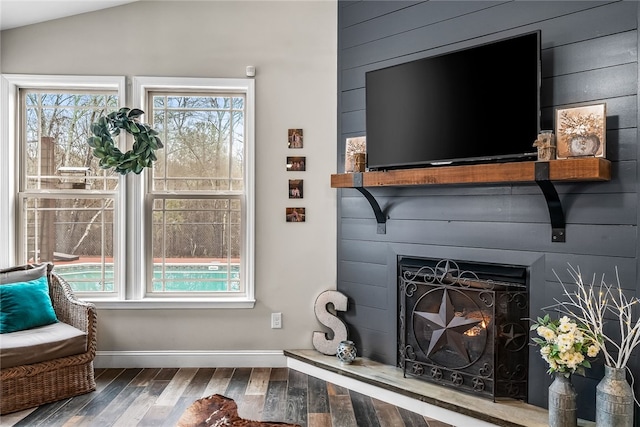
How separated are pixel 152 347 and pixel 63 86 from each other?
6.84 feet

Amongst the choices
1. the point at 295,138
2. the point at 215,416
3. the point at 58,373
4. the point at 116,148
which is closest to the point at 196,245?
the point at 116,148

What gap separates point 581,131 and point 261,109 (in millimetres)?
2169

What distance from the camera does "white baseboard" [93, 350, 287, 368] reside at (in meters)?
3.55

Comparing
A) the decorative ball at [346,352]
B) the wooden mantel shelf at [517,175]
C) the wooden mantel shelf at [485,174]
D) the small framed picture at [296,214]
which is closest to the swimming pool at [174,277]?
the small framed picture at [296,214]

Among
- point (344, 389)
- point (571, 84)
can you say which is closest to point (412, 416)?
point (344, 389)

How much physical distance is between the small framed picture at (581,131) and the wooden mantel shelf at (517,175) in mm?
88

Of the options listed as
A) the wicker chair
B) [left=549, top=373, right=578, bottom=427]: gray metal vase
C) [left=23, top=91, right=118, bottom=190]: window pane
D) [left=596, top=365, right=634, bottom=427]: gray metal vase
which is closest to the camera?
[left=596, top=365, right=634, bottom=427]: gray metal vase

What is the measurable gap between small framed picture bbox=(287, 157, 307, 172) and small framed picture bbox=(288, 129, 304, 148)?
3.9 inches

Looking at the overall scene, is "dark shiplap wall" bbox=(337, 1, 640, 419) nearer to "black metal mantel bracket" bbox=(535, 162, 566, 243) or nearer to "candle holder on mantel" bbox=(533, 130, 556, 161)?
"black metal mantel bracket" bbox=(535, 162, 566, 243)

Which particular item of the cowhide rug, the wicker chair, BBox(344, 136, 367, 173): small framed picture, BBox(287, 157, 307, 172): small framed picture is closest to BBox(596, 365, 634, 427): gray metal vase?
the cowhide rug

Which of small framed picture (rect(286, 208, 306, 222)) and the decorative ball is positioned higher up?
small framed picture (rect(286, 208, 306, 222))

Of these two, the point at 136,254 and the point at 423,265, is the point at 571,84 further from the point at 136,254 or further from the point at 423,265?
the point at 136,254

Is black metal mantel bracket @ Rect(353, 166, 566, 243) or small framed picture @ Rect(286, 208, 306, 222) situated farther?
small framed picture @ Rect(286, 208, 306, 222)

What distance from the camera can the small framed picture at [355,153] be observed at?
3.15 metres
